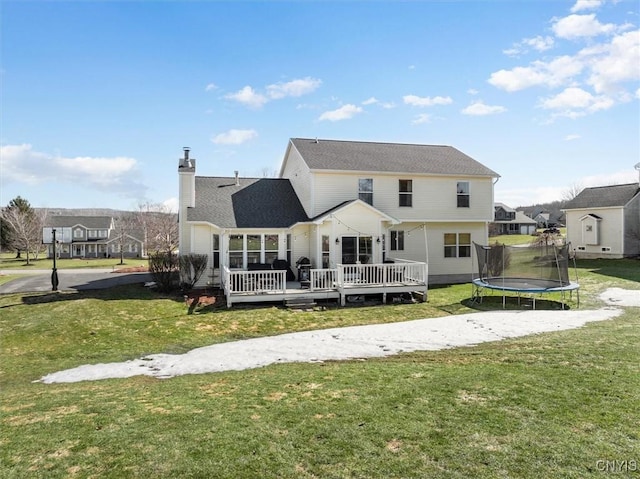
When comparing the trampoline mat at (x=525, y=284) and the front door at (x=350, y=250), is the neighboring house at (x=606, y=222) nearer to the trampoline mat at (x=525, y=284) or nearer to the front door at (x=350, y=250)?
the trampoline mat at (x=525, y=284)

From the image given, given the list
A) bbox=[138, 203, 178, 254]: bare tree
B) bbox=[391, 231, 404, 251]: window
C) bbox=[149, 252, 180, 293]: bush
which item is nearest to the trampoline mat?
bbox=[391, 231, 404, 251]: window

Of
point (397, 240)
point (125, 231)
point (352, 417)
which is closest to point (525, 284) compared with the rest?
point (397, 240)

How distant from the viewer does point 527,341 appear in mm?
8766

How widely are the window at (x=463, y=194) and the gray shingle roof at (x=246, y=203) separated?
26.4 ft

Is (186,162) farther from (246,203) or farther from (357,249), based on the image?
(357,249)

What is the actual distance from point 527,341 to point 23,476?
30.1 ft

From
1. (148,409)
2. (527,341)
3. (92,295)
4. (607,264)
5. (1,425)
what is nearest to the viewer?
(1,425)

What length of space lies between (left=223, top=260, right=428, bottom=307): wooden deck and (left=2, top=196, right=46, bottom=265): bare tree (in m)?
38.1

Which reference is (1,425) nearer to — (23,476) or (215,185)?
(23,476)

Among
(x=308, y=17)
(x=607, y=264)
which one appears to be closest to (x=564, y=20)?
(x=308, y=17)

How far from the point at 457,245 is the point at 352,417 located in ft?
54.7

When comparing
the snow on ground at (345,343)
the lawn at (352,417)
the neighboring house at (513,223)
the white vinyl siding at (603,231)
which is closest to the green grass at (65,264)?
the snow on ground at (345,343)

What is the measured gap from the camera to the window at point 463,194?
63.3 feet

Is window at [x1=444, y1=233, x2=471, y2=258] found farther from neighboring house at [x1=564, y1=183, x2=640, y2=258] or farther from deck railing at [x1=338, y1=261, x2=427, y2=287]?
neighboring house at [x1=564, y1=183, x2=640, y2=258]
